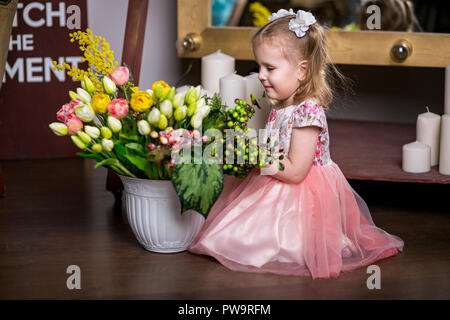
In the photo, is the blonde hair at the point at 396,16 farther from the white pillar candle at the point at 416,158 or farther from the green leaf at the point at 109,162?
the green leaf at the point at 109,162

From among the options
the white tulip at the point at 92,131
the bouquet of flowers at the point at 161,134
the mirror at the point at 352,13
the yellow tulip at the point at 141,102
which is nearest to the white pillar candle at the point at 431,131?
the mirror at the point at 352,13

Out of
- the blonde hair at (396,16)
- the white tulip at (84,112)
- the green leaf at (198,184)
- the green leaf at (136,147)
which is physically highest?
the blonde hair at (396,16)

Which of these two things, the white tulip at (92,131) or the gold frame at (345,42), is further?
the gold frame at (345,42)

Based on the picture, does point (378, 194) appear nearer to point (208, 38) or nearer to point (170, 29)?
point (208, 38)

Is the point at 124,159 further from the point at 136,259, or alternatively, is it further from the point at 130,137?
the point at 136,259

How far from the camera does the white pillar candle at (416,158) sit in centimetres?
203

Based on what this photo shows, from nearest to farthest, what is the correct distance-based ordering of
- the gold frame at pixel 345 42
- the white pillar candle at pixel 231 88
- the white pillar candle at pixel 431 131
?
the white pillar candle at pixel 231 88, the white pillar candle at pixel 431 131, the gold frame at pixel 345 42

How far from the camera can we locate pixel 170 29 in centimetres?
285

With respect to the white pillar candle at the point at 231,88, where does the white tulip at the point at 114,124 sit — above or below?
below

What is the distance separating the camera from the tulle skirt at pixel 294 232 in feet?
5.34

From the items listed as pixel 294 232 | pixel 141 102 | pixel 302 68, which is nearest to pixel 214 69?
pixel 302 68

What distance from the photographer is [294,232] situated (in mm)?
1646

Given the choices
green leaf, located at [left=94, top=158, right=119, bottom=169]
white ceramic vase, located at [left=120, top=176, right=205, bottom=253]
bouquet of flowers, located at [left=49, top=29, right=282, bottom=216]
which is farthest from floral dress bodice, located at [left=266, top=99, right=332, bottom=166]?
green leaf, located at [left=94, top=158, right=119, bottom=169]

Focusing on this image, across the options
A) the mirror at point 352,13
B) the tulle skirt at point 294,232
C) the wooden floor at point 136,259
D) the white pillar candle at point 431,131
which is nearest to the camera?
the wooden floor at point 136,259
